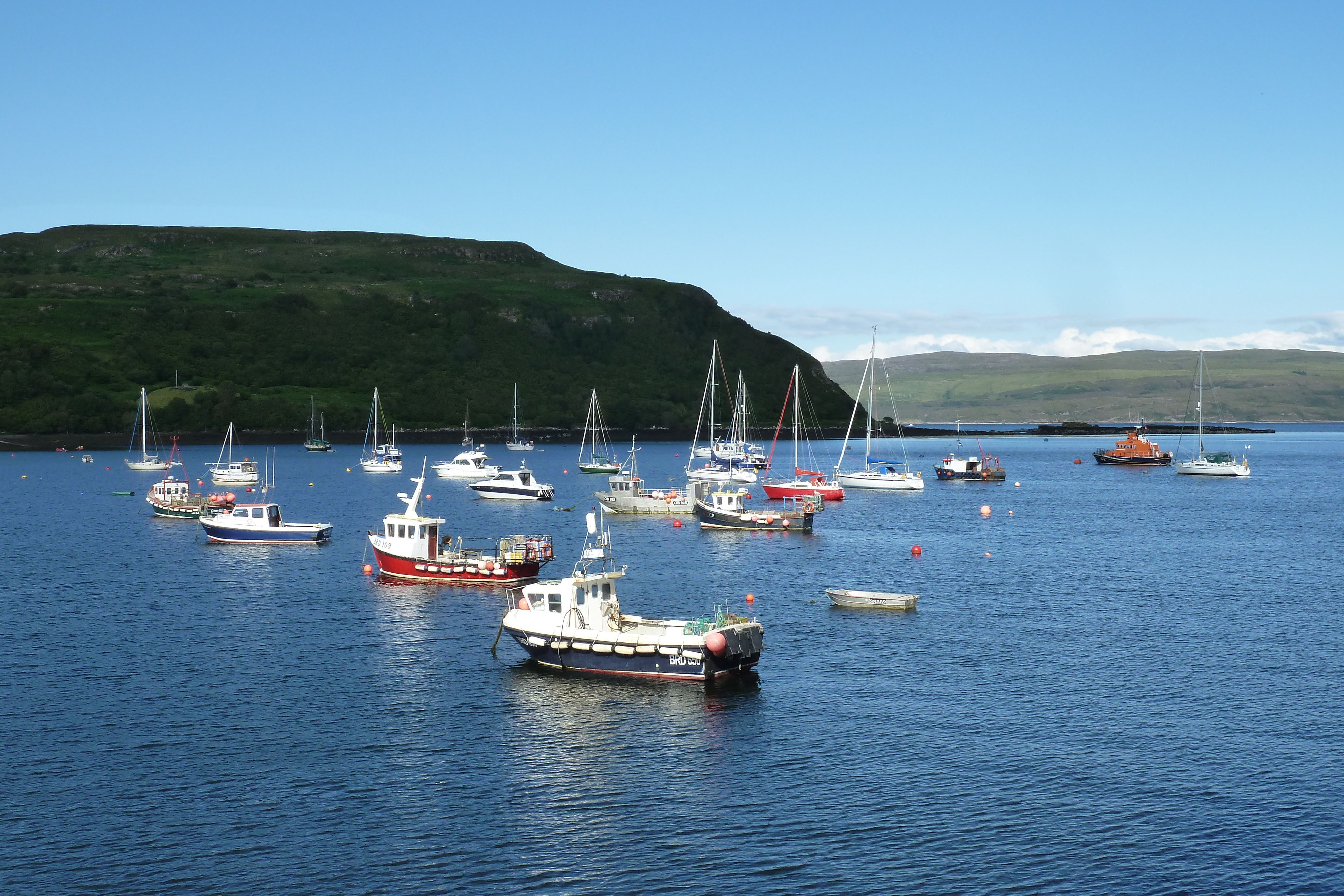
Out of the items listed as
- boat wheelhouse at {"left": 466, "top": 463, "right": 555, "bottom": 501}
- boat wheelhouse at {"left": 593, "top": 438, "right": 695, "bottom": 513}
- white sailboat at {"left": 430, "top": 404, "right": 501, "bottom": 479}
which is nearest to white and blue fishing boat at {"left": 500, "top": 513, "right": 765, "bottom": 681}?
boat wheelhouse at {"left": 593, "top": 438, "right": 695, "bottom": 513}

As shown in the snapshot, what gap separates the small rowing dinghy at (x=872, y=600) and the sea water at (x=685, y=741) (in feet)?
1.91

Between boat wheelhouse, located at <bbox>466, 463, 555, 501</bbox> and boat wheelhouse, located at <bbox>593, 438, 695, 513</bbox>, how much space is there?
60.1 ft

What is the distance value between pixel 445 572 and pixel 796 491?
73712 millimetres

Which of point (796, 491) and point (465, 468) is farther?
point (465, 468)

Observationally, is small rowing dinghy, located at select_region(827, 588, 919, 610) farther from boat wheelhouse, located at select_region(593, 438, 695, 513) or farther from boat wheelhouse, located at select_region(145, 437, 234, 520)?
boat wheelhouse, located at select_region(145, 437, 234, 520)

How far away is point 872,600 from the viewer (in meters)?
73.9

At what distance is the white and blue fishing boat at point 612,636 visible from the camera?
53469mm

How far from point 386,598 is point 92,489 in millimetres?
110350

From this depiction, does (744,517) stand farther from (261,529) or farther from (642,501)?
(261,529)

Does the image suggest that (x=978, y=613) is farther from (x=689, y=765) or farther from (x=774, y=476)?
(x=774, y=476)

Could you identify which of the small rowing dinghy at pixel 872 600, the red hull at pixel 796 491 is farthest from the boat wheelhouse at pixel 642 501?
the small rowing dinghy at pixel 872 600

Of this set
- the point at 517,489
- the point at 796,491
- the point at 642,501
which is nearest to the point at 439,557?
the point at 642,501

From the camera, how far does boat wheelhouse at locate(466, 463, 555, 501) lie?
150 meters

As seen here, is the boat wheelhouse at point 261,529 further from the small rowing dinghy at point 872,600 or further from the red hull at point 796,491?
the red hull at point 796,491
